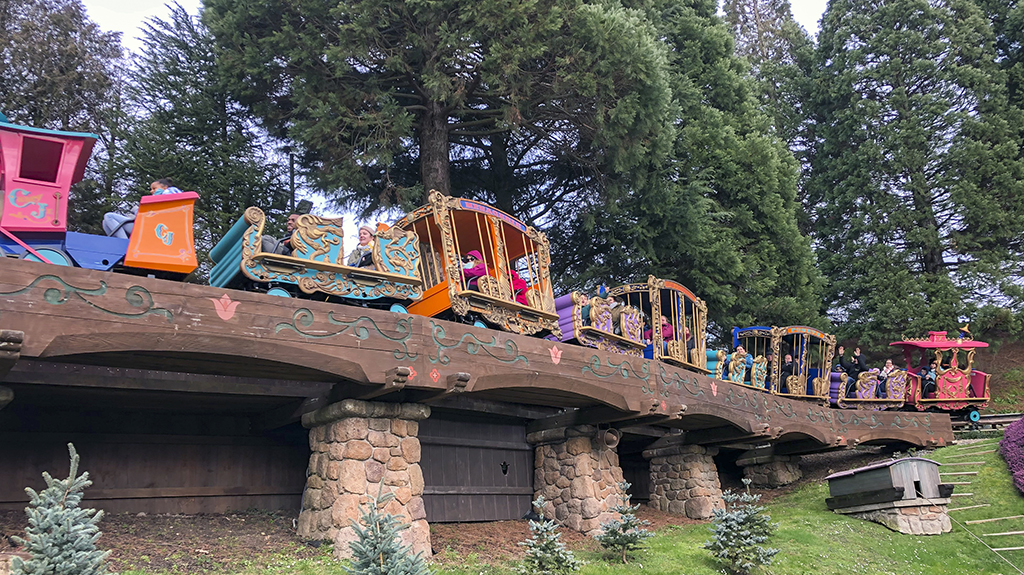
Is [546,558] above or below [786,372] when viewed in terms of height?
below

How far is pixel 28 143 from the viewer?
6914 millimetres

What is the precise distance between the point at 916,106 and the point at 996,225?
443cm

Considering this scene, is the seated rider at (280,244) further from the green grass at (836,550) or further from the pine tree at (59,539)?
the pine tree at (59,539)

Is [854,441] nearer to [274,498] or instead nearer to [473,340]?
[473,340]

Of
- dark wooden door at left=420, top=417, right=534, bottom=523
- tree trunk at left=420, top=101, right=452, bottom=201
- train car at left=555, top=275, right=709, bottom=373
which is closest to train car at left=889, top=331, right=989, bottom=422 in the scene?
train car at left=555, top=275, right=709, bottom=373

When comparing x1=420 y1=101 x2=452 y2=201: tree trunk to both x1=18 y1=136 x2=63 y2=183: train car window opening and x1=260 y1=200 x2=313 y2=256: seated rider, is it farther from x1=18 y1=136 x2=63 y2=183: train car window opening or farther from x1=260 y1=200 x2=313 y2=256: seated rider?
x1=18 y1=136 x2=63 y2=183: train car window opening

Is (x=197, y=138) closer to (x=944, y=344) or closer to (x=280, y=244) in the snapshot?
(x=280, y=244)

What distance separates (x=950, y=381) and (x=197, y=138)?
18.2m

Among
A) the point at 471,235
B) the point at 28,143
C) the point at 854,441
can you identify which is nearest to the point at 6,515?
the point at 28,143

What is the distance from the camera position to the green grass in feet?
30.2

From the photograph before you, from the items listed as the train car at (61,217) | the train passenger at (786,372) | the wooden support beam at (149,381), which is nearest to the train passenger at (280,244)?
the train car at (61,217)

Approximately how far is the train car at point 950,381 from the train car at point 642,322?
8.31 metres

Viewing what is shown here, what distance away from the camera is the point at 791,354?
55.6 ft

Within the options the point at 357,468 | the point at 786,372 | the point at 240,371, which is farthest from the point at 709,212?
the point at 240,371
